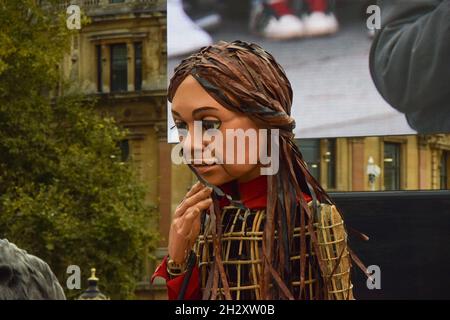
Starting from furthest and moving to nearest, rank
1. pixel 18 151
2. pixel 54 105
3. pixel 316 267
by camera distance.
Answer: pixel 54 105 → pixel 18 151 → pixel 316 267

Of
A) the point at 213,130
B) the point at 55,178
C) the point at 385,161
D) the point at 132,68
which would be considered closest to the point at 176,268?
the point at 213,130

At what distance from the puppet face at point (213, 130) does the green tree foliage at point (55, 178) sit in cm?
2762

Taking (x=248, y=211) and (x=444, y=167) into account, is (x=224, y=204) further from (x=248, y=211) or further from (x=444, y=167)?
(x=444, y=167)

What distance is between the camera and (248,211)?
484 centimetres

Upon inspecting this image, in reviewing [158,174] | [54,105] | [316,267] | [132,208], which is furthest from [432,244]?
[158,174]

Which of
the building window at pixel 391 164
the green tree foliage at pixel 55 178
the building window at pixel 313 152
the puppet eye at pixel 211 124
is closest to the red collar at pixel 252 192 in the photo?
the puppet eye at pixel 211 124

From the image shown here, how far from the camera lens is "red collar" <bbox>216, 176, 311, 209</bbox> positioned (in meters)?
4.87

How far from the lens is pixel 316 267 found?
4715 millimetres

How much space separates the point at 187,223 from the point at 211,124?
1.11ft

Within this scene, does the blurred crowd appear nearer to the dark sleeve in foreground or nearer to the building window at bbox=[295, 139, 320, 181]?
the dark sleeve in foreground

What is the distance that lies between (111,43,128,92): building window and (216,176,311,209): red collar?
41318 mm
